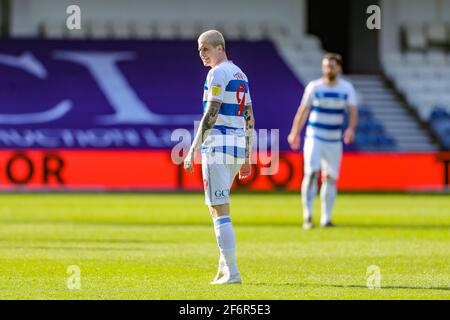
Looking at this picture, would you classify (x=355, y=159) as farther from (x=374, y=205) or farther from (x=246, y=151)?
(x=246, y=151)

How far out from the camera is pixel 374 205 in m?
23.9

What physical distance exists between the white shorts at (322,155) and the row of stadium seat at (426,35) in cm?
2238

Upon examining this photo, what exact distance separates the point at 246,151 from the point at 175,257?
2.79m

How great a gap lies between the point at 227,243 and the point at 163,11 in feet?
94.0

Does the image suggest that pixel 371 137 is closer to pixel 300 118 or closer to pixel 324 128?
pixel 324 128

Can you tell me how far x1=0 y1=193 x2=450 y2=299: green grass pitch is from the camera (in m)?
10.1

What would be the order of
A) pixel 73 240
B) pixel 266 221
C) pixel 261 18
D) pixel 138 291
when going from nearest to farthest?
pixel 138 291 < pixel 73 240 < pixel 266 221 < pixel 261 18

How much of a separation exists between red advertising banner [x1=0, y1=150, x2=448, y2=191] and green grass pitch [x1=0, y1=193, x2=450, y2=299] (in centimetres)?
438

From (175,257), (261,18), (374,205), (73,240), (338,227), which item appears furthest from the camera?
(261,18)

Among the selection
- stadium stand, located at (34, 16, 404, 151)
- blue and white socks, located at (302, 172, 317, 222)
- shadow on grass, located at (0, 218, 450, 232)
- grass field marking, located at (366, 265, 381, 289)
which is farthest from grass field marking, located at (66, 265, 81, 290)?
stadium stand, located at (34, 16, 404, 151)

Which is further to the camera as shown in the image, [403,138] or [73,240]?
[403,138]

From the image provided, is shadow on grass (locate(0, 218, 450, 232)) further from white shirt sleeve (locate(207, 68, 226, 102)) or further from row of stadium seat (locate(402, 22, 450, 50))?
row of stadium seat (locate(402, 22, 450, 50))

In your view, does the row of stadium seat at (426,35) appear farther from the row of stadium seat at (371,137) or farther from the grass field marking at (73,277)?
the grass field marking at (73,277)
